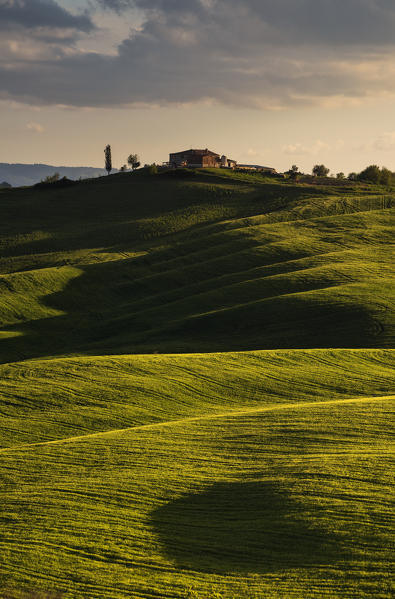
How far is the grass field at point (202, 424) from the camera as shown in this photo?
17.4 metres

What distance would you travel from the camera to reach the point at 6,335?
200ft

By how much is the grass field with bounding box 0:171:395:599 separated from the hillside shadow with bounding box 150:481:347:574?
63 mm

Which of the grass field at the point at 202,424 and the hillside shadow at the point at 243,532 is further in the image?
the hillside shadow at the point at 243,532

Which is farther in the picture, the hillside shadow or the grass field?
the hillside shadow

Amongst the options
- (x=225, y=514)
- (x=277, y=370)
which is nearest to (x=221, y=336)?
(x=277, y=370)

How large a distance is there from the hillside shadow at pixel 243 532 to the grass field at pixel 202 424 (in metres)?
0.06

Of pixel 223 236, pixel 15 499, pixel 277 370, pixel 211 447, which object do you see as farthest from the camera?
pixel 223 236

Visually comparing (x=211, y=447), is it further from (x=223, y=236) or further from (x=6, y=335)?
(x=223, y=236)

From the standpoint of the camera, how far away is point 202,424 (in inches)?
1180

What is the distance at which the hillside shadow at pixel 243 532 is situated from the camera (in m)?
17.5

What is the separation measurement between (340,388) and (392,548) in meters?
21.8

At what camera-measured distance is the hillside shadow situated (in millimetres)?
17547

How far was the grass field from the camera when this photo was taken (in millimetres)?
17438

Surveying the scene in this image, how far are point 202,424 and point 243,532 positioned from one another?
1093cm
